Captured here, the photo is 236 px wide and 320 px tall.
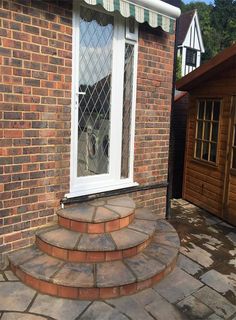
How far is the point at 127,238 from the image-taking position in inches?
124

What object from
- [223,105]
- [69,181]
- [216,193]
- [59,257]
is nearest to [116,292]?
[59,257]

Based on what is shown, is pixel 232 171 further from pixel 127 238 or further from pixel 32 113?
pixel 32 113

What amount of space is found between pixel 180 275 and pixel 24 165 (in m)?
1.93

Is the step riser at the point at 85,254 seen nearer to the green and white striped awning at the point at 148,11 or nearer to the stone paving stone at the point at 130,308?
the stone paving stone at the point at 130,308

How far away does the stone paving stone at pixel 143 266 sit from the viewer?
2.80 meters

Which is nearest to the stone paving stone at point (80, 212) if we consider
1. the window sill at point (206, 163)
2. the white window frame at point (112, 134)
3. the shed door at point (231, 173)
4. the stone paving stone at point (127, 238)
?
the white window frame at point (112, 134)

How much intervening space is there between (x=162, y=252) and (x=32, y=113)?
6.40ft

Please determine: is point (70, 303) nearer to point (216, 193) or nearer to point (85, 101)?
point (85, 101)

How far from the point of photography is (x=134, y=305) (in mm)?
2602

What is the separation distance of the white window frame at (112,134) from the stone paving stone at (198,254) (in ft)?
3.47

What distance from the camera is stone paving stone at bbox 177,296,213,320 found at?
99.8 inches

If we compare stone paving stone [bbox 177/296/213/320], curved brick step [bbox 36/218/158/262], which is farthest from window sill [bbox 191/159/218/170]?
stone paving stone [bbox 177/296/213/320]

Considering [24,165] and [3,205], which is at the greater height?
[24,165]

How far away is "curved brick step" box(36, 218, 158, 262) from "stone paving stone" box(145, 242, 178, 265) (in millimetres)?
76
